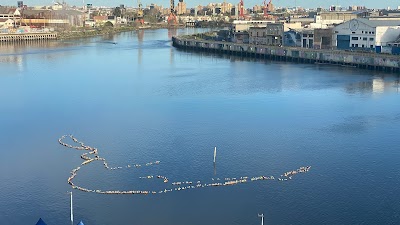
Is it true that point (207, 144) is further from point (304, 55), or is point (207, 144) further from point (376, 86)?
point (304, 55)

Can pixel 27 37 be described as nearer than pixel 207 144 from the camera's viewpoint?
No

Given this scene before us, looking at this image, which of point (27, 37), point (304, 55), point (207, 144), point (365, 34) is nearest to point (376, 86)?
point (365, 34)

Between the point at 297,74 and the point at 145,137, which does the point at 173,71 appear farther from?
the point at 145,137

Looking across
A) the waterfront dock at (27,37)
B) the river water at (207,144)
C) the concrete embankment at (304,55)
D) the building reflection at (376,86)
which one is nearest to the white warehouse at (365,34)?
the concrete embankment at (304,55)

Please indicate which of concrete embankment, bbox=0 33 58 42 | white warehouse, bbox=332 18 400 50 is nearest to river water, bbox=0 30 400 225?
white warehouse, bbox=332 18 400 50

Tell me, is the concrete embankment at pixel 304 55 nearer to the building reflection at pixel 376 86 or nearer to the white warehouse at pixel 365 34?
the white warehouse at pixel 365 34

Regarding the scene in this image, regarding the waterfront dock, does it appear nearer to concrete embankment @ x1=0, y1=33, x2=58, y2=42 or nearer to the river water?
concrete embankment @ x1=0, y1=33, x2=58, y2=42
